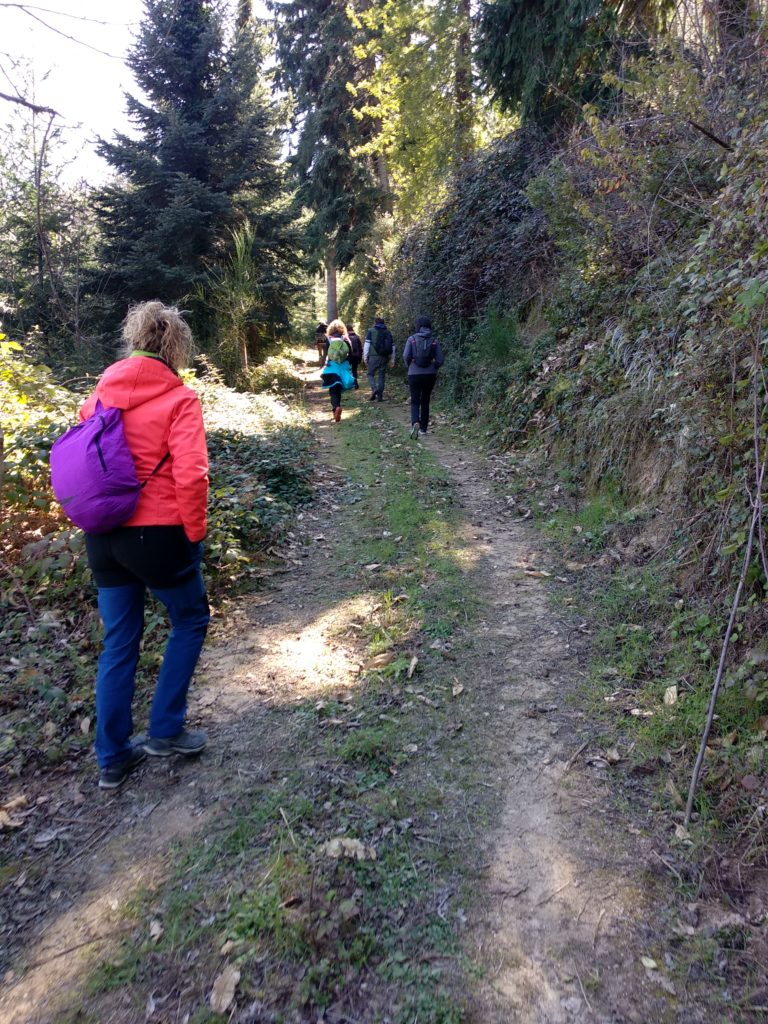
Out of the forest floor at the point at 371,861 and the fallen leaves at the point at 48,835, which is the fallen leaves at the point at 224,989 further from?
the fallen leaves at the point at 48,835

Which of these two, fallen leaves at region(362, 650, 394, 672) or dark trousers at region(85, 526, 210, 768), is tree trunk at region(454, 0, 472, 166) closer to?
fallen leaves at region(362, 650, 394, 672)

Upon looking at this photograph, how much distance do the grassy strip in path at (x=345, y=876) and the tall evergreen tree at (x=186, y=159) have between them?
15.1m

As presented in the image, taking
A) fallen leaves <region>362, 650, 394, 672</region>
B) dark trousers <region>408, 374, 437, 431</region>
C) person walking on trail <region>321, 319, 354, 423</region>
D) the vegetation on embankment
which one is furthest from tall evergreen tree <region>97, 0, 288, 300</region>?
fallen leaves <region>362, 650, 394, 672</region>

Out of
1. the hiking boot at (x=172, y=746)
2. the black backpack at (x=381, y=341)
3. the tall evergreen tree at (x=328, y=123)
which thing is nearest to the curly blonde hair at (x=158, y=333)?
the hiking boot at (x=172, y=746)

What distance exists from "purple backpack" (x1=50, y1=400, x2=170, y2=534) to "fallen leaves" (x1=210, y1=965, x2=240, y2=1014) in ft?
6.15

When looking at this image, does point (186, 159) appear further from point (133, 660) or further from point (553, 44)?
point (133, 660)

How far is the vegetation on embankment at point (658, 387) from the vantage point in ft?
11.7

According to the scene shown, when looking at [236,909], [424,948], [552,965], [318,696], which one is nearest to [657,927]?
[552,965]

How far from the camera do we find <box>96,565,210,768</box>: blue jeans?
3.22 meters

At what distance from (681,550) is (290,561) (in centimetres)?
354

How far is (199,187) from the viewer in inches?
630

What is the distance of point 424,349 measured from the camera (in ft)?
34.2

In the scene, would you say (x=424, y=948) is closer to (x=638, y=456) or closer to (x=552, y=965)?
(x=552, y=965)

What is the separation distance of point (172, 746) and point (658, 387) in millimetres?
5127
